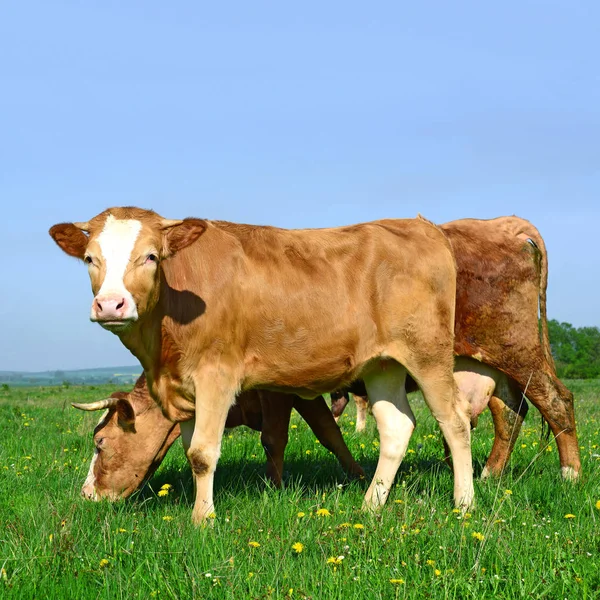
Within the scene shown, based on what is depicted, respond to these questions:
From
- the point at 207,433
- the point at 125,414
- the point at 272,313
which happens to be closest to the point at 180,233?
the point at 272,313

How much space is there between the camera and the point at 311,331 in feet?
21.3

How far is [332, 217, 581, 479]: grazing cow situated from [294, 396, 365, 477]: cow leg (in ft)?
1.65

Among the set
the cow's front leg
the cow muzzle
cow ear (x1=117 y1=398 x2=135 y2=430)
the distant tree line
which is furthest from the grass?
the distant tree line

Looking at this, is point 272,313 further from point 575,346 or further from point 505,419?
point 575,346

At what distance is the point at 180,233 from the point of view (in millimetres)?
6055

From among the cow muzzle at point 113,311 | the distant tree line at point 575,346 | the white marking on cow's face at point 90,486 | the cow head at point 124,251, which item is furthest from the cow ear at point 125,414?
the distant tree line at point 575,346

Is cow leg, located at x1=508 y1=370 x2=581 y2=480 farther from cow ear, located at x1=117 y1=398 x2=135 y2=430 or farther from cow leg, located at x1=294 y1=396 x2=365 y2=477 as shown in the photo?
cow ear, located at x1=117 y1=398 x2=135 y2=430

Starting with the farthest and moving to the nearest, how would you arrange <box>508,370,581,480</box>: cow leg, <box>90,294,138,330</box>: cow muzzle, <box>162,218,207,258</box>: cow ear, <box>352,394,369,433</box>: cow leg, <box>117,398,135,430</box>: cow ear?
<box>352,394,369,433</box>: cow leg
<box>508,370,581,480</box>: cow leg
<box>117,398,135,430</box>: cow ear
<box>162,218,207,258</box>: cow ear
<box>90,294,138,330</box>: cow muzzle

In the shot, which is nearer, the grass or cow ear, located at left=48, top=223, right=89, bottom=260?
the grass

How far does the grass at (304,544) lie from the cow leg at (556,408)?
27cm

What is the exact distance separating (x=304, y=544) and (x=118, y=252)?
8.09 feet

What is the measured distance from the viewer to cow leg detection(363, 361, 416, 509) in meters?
7.22

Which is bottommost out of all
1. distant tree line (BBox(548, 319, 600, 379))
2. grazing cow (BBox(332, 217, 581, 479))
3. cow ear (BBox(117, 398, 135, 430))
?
distant tree line (BBox(548, 319, 600, 379))

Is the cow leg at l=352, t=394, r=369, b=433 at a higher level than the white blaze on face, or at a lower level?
lower
